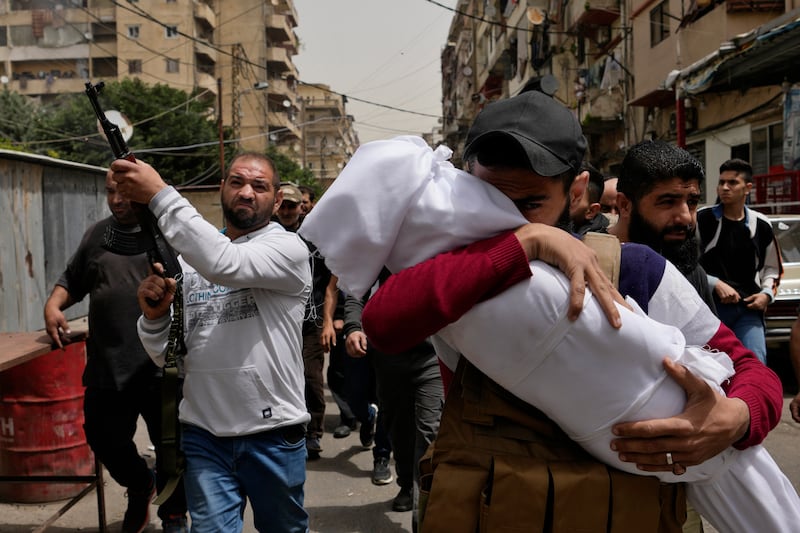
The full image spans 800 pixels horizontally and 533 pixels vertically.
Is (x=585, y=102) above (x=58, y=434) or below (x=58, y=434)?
above

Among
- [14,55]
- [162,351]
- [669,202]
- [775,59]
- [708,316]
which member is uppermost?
[14,55]

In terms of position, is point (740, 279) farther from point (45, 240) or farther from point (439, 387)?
point (45, 240)

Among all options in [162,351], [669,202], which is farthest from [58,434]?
[669,202]

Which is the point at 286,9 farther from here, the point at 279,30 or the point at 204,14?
the point at 204,14

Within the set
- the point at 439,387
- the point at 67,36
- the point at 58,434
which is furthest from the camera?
the point at 67,36

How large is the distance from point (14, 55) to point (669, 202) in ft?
228

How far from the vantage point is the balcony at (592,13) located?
73.3 ft

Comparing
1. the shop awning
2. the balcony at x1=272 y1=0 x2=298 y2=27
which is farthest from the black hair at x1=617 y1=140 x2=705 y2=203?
the balcony at x1=272 y1=0 x2=298 y2=27

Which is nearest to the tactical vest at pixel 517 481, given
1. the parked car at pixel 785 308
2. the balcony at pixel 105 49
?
the parked car at pixel 785 308

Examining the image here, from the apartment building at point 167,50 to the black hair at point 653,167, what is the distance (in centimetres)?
4991

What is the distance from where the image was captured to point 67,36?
59344 millimetres

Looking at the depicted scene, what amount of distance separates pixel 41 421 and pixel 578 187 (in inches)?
170

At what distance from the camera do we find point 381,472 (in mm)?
5273

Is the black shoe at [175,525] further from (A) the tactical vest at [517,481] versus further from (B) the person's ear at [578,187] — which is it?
(B) the person's ear at [578,187]
